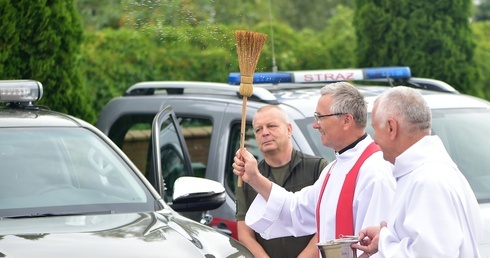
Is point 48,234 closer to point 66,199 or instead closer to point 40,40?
point 66,199

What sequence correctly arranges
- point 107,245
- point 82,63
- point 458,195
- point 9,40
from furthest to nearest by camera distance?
1. point 82,63
2. point 9,40
3. point 107,245
4. point 458,195

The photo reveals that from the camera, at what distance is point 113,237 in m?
5.11

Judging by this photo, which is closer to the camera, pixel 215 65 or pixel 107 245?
pixel 107 245

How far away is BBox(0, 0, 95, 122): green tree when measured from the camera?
961 centimetres

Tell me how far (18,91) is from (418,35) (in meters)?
6.66

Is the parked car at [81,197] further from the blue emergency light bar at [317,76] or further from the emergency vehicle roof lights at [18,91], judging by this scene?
the blue emergency light bar at [317,76]

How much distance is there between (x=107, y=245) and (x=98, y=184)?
42.7 inches

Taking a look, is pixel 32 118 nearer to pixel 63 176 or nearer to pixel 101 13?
pixel 63 176

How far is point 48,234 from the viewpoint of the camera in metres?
5.14

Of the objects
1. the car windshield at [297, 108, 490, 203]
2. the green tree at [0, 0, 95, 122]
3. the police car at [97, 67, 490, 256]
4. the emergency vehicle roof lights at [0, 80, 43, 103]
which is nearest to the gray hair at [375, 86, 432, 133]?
the police car at [97, 67, 490, 256]

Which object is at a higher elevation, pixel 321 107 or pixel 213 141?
pixel 321 107

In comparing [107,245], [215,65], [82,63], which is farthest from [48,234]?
[215,65]

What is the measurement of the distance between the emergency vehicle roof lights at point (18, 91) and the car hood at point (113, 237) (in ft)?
3.86

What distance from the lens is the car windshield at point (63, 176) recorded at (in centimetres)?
571
